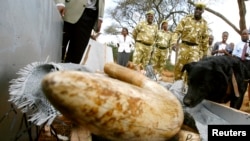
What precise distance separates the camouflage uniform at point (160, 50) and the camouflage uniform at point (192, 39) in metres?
3.17

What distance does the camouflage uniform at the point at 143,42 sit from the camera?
10.9 metres

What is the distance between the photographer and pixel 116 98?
1.39 m

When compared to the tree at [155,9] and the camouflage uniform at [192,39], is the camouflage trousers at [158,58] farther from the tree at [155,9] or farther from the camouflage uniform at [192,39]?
the tree at [155,9]

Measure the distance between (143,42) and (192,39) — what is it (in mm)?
3088

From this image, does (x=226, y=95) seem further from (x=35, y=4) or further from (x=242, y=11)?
(x=242, y=11)

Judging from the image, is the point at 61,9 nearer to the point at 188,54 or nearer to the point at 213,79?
the point at 213,79

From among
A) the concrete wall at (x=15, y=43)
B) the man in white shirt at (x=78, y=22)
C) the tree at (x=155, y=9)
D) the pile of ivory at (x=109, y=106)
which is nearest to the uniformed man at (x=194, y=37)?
the man in white shirt at (x=78, y=22)

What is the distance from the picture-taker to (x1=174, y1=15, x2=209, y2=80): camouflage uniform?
8000mm

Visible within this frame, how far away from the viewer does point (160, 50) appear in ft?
38.4

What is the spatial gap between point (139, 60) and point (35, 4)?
8486 mm

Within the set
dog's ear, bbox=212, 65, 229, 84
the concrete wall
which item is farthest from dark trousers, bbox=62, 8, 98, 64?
the concrete wall

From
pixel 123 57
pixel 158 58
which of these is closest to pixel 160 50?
pixel 158 58

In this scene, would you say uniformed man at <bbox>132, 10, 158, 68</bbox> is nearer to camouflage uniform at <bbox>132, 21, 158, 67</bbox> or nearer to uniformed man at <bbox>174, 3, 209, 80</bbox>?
camouflage uniform at <bbox>132, 21, 158, 67</bbox>

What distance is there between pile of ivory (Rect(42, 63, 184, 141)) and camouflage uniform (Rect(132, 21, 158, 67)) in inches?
365
